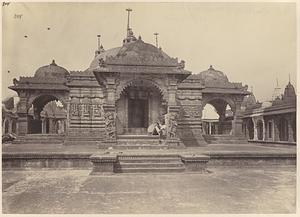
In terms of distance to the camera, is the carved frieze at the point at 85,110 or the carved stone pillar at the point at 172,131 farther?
the carved frieze at the point at 85,110

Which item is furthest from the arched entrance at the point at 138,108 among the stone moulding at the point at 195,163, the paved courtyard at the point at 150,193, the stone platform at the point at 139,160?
the paved courtyard at the point at 150,193

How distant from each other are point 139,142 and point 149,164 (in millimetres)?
4627

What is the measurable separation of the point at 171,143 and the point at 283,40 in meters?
7.84

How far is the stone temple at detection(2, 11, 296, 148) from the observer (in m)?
17.0

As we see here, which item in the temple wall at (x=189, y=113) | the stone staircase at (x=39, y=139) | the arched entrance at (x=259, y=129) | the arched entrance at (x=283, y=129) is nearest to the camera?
the temple wall at (x=189, y=113)

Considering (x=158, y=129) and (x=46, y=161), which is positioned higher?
(x=158, y=129)

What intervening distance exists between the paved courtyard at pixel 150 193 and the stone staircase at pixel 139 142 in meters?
4.52

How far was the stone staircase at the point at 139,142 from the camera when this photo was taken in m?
15.9

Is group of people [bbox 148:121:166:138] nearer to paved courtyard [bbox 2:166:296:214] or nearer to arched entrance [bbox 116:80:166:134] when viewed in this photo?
arched entrance [bbox 116:80:166:134]

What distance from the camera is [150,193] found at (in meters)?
8.27

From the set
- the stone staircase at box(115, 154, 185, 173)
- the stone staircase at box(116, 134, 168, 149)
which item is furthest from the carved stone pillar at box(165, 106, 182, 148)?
the stone staircase at box(115, 154, 185, 173)

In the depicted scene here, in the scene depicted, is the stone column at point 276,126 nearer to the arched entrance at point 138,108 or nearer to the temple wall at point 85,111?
the arched entrance at point 138,108

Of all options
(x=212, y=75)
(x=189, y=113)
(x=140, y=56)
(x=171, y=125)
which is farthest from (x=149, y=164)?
(x=212, y=75)

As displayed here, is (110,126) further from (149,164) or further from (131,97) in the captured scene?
(149,164)
